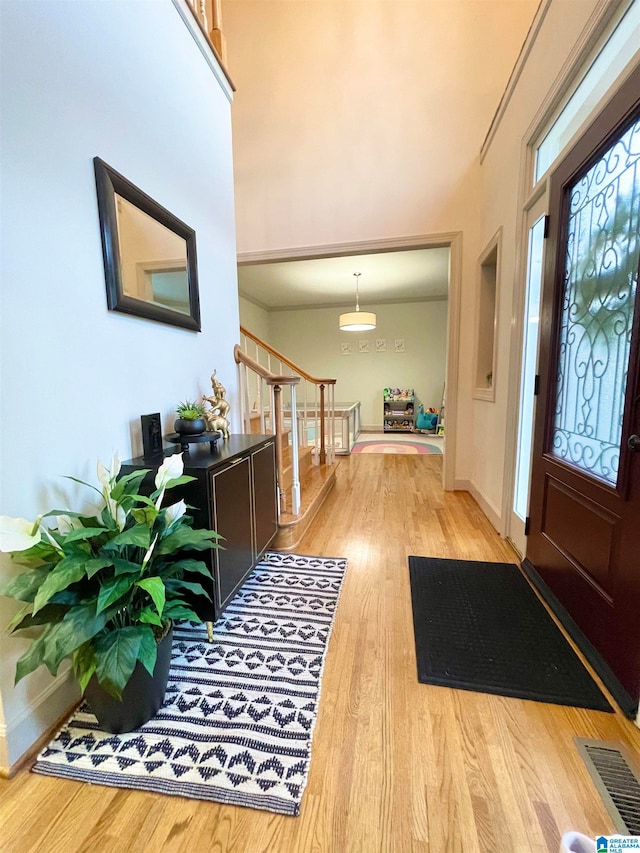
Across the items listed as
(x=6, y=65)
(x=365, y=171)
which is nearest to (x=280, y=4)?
(x=365, y=171)

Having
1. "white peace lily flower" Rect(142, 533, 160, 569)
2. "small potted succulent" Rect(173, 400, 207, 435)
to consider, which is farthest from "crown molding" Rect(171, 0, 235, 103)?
"white peace lily flower" Rect(142, 533, 160, 569)

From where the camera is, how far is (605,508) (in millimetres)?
1344

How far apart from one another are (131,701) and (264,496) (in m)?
1.04

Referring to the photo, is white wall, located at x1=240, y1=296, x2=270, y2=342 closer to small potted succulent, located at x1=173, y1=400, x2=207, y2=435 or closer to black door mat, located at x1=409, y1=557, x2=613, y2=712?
small potted succulent, located at x1=173, y1=400, x2=207, y2=435

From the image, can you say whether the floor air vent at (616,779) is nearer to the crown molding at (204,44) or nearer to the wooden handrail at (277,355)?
the wooden handrail at (277,355)

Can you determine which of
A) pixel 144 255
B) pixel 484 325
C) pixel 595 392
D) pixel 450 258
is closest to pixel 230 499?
pixel 144 255

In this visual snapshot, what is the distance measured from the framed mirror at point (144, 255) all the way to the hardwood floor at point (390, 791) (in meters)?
1.58

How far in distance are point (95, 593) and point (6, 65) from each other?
5.07 ft

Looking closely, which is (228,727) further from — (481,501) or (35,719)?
(481,501)

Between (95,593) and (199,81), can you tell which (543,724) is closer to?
(95,593)

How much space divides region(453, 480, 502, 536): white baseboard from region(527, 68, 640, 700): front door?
74 centimetres

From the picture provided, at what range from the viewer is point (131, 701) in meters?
1.11

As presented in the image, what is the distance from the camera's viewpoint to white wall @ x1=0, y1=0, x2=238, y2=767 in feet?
3.34
